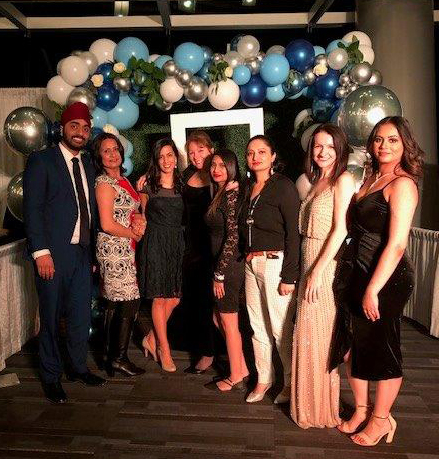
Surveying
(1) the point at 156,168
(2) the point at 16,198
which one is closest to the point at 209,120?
(1) the point at 156,168

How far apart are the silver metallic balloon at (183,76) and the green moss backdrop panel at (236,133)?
141cm

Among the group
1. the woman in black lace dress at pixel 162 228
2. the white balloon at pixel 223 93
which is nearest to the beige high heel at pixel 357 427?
the woman in black lace dress at pixel 162 228

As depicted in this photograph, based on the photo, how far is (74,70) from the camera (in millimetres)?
3863

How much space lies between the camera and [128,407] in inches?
102

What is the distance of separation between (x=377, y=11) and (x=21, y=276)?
4322 millimetres

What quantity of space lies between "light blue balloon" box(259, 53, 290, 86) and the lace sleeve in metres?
1.81

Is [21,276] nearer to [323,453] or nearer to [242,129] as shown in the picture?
[323,453]

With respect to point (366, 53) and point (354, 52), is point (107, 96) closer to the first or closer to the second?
point (354, 52)

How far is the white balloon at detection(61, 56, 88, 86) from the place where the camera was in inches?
152

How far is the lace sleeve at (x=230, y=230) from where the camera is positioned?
2588mm

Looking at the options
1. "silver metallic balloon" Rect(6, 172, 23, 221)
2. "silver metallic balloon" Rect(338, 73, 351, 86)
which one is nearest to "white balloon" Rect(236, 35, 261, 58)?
"silver metallic balloon" Rect(338, 73, 351, 86)

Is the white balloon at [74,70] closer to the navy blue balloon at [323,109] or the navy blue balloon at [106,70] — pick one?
the navy blue balloon at [106,70]

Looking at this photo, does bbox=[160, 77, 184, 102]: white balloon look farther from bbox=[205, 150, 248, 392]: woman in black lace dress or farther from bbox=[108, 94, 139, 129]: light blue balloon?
bbox=[205, 150, 248, 392]: woman in black lace dress

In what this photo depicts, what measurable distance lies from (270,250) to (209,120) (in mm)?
2136
